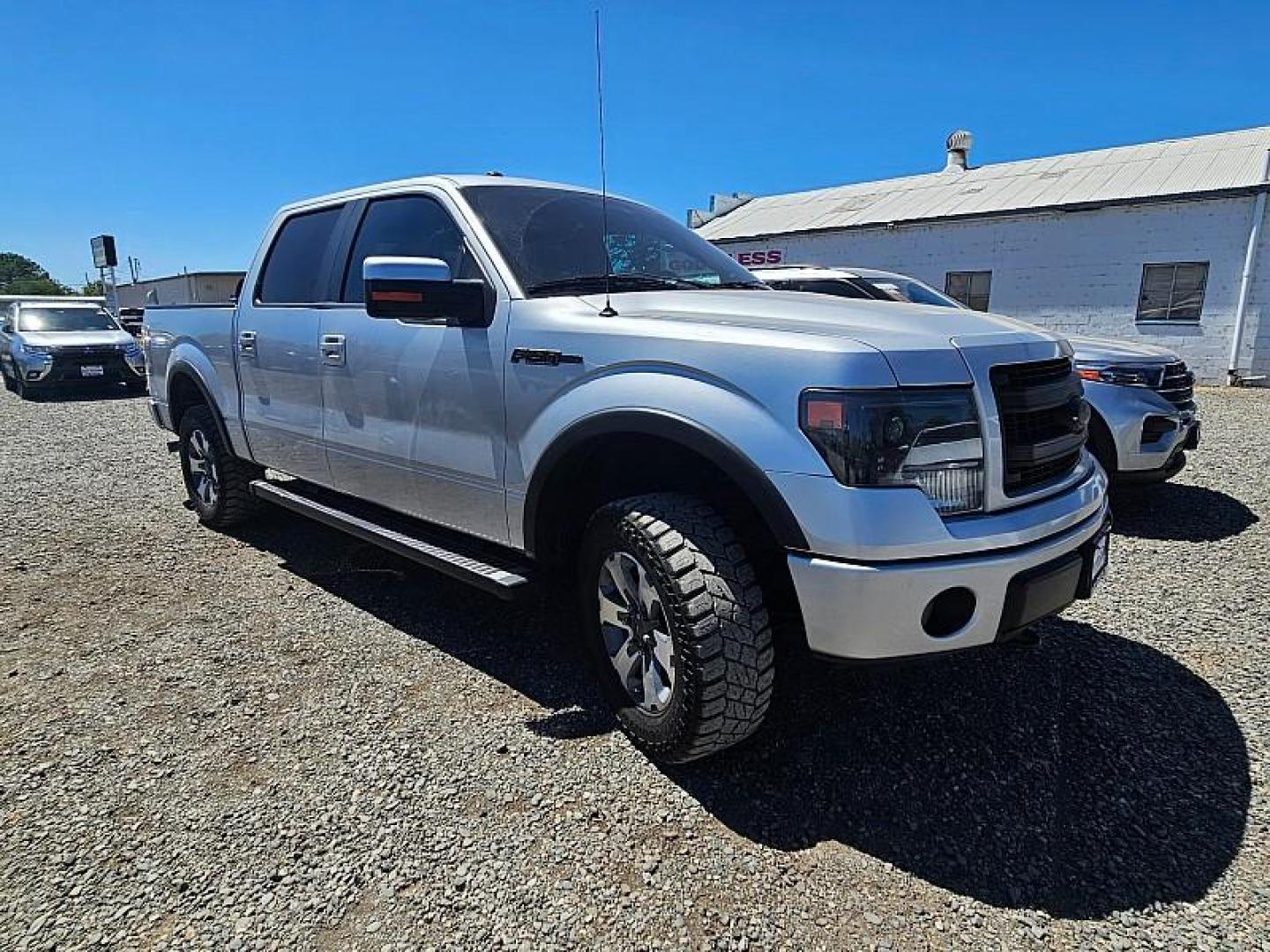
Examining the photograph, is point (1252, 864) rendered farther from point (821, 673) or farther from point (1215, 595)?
point (1215, 595)

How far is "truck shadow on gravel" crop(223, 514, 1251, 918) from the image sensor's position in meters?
2.06

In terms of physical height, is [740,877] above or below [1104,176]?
below

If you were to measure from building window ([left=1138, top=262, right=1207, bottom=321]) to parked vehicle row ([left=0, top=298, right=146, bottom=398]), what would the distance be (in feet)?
62.4

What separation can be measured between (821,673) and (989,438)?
138 cm

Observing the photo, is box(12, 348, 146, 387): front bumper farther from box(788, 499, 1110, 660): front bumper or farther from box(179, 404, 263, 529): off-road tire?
box(788, 499, 1110, 660): front bumper

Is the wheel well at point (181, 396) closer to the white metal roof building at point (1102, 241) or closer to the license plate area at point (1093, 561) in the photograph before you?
the license plate area at point (1093, 561)

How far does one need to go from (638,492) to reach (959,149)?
22830 millimetres

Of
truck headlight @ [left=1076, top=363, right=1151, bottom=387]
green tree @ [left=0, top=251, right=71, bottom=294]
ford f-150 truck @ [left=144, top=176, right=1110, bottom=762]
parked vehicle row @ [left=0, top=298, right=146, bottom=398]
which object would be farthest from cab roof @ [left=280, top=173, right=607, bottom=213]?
green tree @ [left=0, top=251, right=71, bottom=294]

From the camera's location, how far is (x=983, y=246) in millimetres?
16812

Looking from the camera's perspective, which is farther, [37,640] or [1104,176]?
[1104,176]

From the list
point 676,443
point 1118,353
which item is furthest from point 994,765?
Answer: point 1118,353

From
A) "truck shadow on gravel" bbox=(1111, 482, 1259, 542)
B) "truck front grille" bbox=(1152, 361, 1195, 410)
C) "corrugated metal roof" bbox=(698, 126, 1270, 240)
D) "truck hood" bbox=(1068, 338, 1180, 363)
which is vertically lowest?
"truck shadow on gravel" bbox=(1111, 482, 1259, 542)

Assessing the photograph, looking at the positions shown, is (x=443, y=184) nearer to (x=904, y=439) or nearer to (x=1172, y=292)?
(x=904, y=439)

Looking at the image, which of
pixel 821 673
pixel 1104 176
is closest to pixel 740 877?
pixel 821 673
